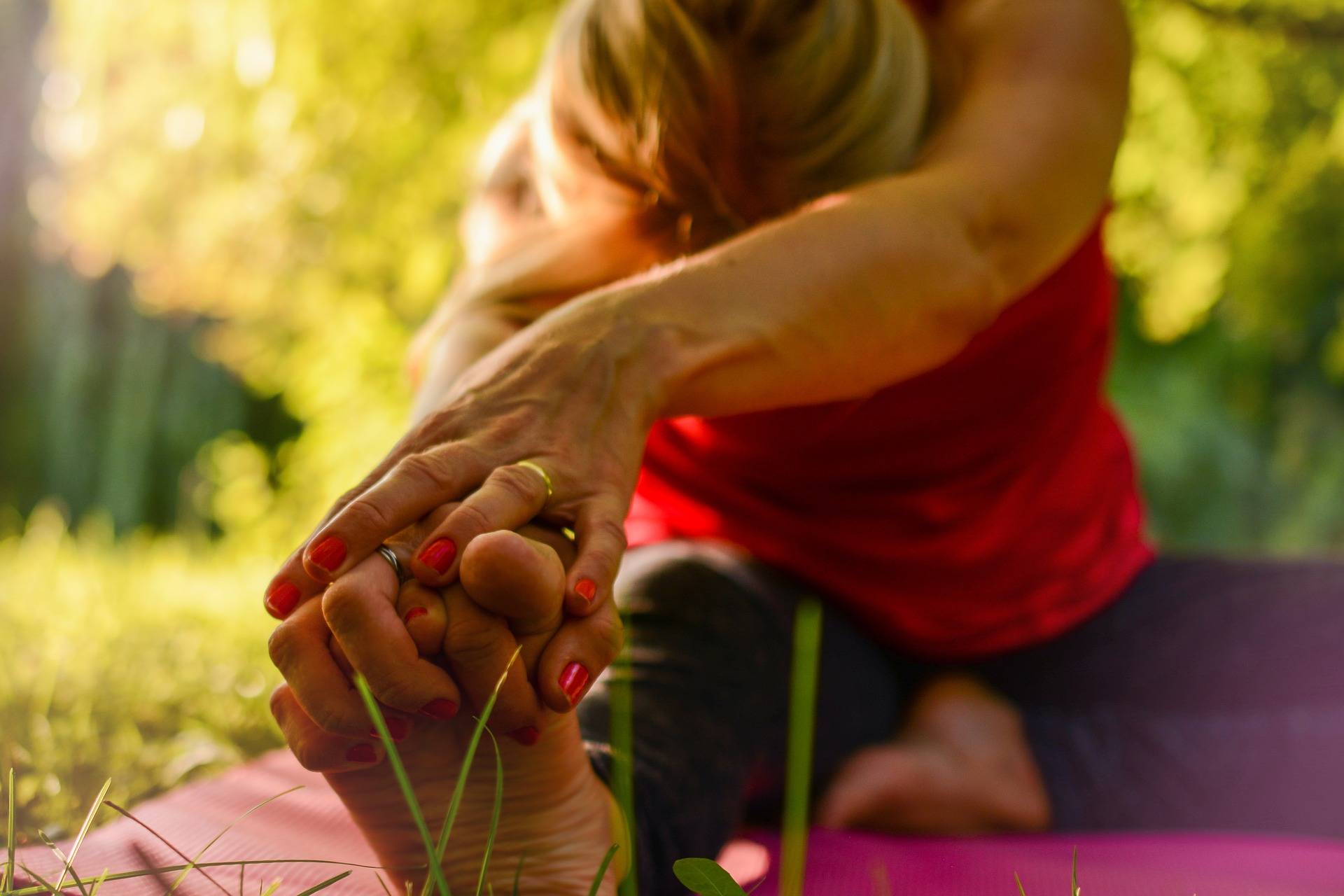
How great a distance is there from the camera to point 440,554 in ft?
2.11

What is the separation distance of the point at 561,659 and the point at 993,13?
36.7 inches

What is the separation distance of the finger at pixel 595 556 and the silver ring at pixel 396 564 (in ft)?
0.34

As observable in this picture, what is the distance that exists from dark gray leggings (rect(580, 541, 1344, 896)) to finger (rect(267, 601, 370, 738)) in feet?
1.01

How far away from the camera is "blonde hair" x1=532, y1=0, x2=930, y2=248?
1.01 metres

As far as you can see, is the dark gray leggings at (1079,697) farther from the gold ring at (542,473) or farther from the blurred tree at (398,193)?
the blurred tree at (398,193)

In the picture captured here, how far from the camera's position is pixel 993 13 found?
1.19m

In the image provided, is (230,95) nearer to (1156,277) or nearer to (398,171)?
(398,171)

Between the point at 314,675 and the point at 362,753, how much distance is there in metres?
0.08

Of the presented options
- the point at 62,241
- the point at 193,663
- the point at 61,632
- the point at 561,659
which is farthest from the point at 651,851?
the point at 62,241

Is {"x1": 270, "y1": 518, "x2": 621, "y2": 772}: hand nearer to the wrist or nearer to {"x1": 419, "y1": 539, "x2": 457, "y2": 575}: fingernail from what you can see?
{"x1": 419, "y1": 539, "x2": 457, "y2": 575}: fingernail

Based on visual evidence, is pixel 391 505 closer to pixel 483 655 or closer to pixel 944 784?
pixel 483 655

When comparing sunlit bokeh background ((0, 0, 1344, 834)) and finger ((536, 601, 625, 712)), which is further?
sunlit bokeh background ((0, 0, 1344, 834))

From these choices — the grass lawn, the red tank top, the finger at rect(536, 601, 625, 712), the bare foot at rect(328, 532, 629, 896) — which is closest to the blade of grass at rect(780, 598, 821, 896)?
the red tank top

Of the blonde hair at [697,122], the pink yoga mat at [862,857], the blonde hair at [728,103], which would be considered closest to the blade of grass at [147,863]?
the pink yoga mat at [862,857]
